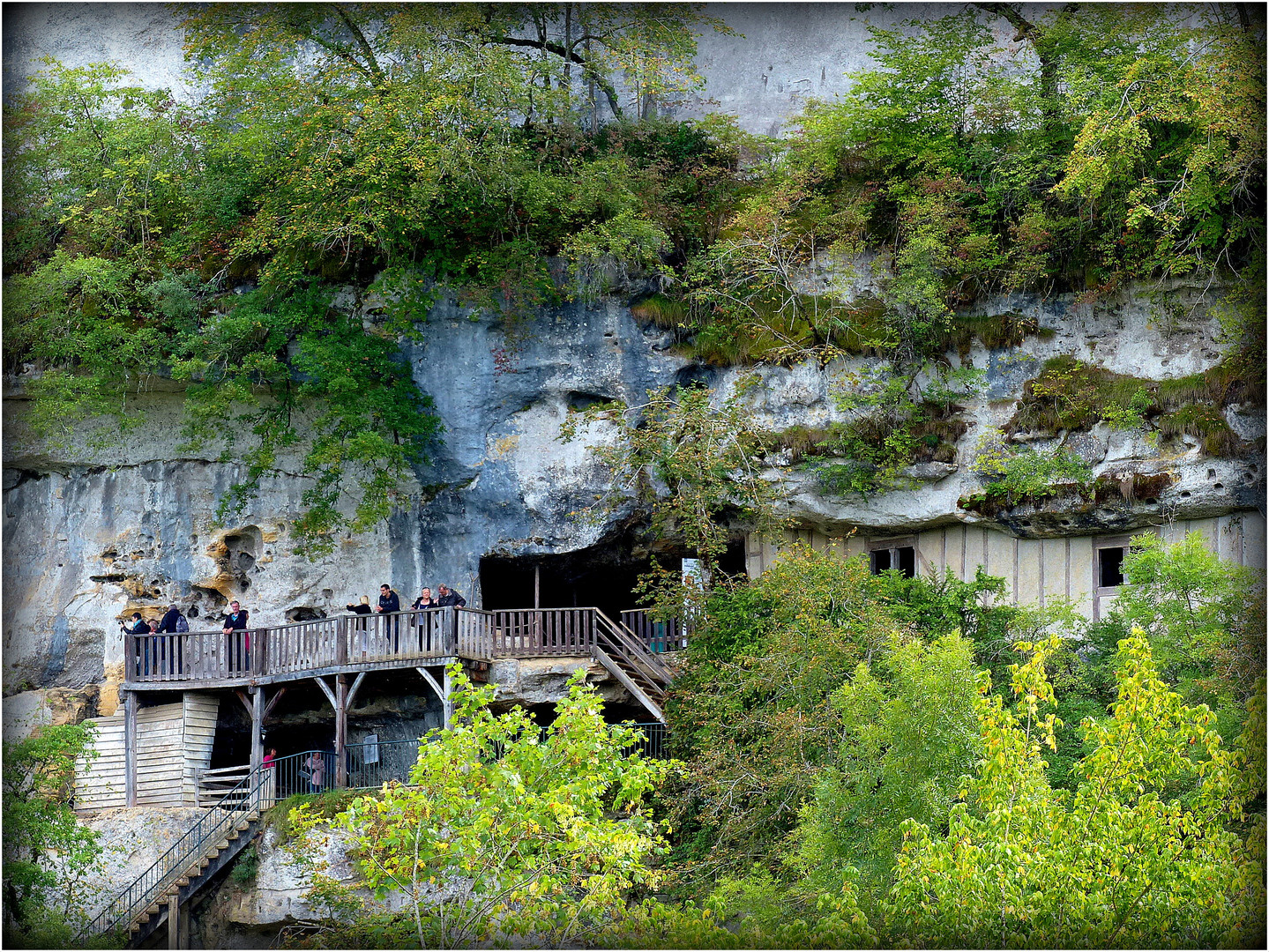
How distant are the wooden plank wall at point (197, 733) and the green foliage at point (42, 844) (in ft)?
8.30

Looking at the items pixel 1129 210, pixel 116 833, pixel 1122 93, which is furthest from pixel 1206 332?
pixel 116 833

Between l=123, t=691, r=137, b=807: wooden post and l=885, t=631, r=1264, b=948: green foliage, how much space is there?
47.1ft

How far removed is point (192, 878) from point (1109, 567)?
48.0 ft

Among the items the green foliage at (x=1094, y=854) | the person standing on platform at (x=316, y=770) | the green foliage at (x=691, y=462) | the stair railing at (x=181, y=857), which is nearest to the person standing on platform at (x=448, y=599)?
the green foliage at (x=691, y=462)

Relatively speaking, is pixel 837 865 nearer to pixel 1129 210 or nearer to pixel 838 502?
pixel 838 502

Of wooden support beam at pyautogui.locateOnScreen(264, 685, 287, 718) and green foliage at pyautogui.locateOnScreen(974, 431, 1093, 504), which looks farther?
wooden support beam at pyautogui.locateOnScreen(264, 685, 287, 718)

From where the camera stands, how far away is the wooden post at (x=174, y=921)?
833 inches

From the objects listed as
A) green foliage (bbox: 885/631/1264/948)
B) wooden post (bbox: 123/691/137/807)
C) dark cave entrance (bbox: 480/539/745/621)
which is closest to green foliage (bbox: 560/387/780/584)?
dark cave entrance (bbox: 480/539/745/621)

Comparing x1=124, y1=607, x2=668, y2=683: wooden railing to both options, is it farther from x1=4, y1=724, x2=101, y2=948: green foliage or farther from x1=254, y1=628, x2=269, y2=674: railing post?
x1=4, y1=724, x2=101, y2=948: green foliage

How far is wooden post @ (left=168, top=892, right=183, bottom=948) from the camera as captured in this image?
2116 cm

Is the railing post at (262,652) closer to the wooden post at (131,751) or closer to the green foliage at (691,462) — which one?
the wooden post at (131,751)

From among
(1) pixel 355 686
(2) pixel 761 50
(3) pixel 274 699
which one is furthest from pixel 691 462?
(2) pixel 761 50

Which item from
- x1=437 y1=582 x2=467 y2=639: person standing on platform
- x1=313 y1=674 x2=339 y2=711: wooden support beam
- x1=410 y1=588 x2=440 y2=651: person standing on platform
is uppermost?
x1=437 y1=582 x2=467 y2=639: person standing on platform

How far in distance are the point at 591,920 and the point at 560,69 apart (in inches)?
628
